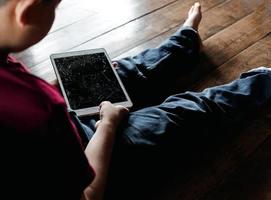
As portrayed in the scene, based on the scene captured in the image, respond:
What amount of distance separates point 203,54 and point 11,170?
89 centimetres

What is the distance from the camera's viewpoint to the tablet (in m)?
0.95

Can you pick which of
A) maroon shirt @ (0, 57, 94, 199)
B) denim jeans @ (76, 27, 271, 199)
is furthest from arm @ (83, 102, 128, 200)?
maroon shirt @ (0, 57, 94, 199)

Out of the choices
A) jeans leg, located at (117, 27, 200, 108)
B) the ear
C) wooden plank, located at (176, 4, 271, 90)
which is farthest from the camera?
wooden plank, located at (176, 4, 271, 90)

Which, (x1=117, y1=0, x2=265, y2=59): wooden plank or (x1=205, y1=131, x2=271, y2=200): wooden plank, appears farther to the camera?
(x1=117, y1=0, x2=265, y2=59): wooden plank

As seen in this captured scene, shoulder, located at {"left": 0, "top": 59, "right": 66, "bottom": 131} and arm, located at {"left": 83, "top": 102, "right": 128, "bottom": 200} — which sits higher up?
shoulder, located at {"left": 0, "top": 59, "right": 66, "bottom": 131}

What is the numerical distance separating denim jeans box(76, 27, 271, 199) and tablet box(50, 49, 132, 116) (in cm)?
4

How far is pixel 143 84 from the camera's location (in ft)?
3.53

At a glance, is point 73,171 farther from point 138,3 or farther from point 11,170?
point 138,3

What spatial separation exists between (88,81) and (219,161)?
0.38 metres

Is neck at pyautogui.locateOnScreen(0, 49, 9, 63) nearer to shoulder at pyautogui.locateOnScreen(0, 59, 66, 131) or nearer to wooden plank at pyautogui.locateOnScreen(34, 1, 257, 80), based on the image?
shoulder at pyautogui.locateOnScreen(0, 59, 66, 131)

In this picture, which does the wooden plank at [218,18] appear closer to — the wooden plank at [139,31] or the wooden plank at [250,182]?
the wooden plank at [139,31]

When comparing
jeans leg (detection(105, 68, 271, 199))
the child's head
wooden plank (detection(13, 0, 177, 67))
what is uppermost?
the child's head

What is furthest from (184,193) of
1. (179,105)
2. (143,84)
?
(143,84)

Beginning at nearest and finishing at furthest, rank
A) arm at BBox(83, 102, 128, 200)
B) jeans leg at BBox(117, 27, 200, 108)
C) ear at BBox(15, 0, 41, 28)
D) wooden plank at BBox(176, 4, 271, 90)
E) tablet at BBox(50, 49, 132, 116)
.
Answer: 1. ear at BBox(15, 0, 41, 28)
2. arm at BBox(83, 102, 128, 200)
3. tablet at BBox(50, 49, 132, 116)
4. jeans leg at BBox(117, 27, 200, 108)
5. wooden plank at BBox(176, 4, 271, 90)
